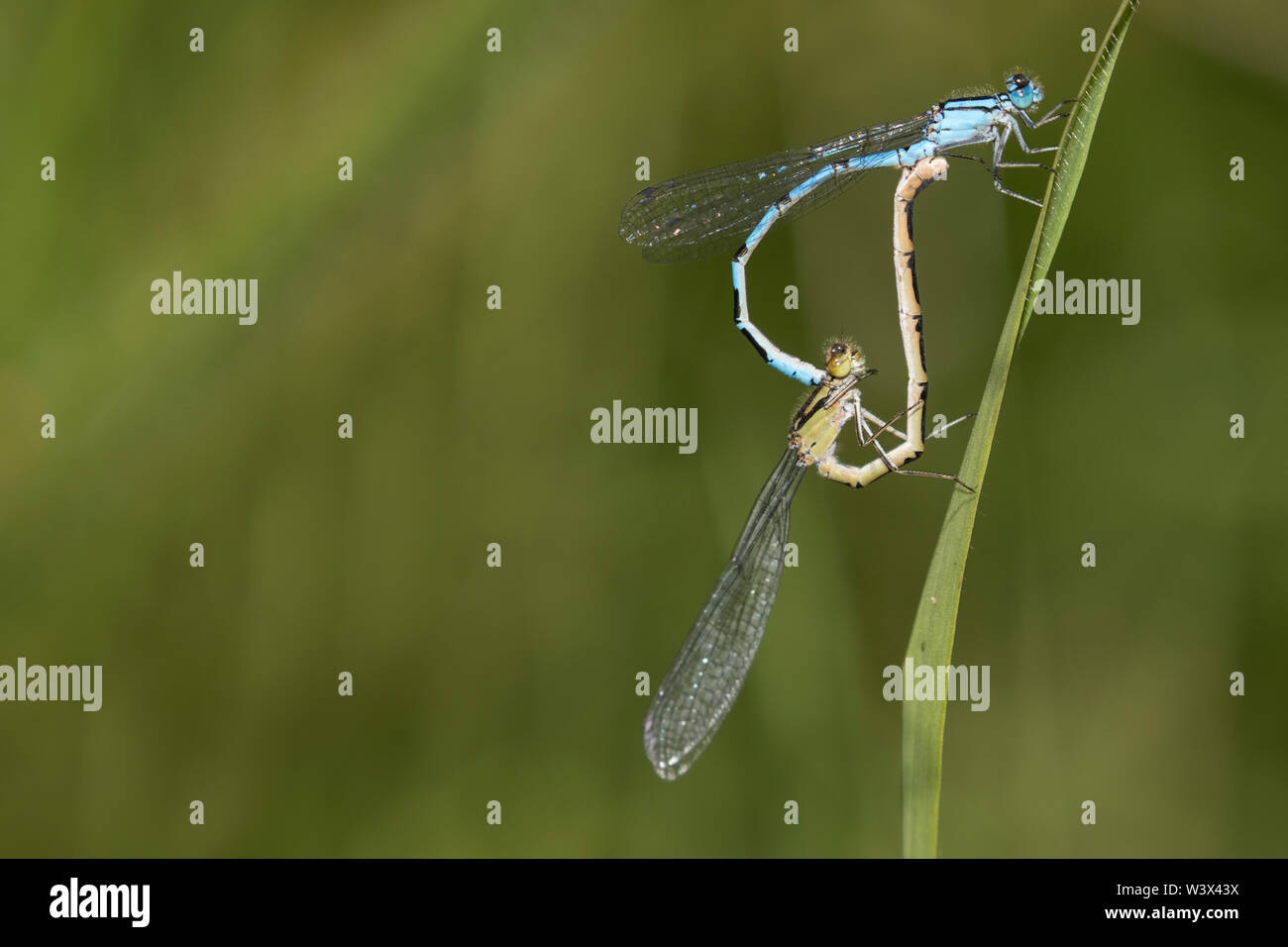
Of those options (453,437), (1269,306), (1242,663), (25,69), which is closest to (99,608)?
(453,437)

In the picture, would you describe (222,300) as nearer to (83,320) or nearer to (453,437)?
(83,320)

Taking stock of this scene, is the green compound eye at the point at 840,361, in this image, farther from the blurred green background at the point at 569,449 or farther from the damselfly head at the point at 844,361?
the blurred green background at the point at 569,449

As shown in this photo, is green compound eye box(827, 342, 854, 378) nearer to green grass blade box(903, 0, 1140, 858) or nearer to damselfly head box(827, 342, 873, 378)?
damselfly head box(827, 342, 873, 378)

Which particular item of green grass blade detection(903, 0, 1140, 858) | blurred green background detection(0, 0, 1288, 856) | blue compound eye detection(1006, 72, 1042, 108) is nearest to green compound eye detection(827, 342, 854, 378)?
blurred green background detection(0, 0, 1288, 856)

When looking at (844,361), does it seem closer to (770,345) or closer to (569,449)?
(770,345)

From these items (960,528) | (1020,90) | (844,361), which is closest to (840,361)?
(844,361)

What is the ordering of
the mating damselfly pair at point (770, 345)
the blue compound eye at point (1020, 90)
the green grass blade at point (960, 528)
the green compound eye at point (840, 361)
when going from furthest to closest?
the green compound eye at point (840, 361) < the mating damselfly pair at point (770, 345) < the blue compound eye at point (1020, 90) < the green grass blade at point (960, 528)

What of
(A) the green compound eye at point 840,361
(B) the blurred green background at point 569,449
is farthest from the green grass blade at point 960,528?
(B) the blurred green background at point 569,449

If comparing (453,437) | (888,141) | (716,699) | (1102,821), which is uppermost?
(888,141)
